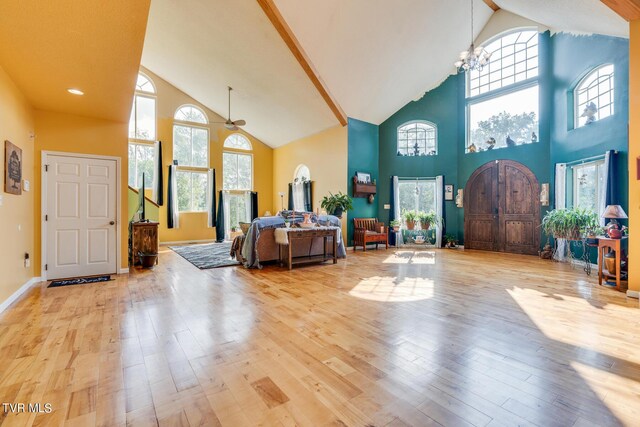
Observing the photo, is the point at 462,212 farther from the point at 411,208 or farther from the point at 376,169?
the point at 376,169

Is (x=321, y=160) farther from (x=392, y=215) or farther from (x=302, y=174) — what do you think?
(x=392, y=215)

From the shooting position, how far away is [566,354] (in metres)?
2.17

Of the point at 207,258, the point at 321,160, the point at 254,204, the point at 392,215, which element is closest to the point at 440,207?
the point at 392,215

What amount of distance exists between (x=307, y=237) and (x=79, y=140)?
401 centimetres

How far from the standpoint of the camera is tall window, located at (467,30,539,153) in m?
7.24

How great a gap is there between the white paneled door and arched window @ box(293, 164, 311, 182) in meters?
5.58

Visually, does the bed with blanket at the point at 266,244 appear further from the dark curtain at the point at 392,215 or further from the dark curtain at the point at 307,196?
the dark curtain at the point at 392,215

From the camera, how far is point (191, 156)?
9680mm

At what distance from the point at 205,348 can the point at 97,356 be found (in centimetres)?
75

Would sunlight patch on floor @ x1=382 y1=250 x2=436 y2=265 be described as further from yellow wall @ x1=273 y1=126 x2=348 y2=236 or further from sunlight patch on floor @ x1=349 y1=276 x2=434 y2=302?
yellow wall @ x1=273 y1=126 x2=348 y2=236

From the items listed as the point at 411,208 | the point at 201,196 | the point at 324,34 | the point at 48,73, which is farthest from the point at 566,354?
the point at 201,196

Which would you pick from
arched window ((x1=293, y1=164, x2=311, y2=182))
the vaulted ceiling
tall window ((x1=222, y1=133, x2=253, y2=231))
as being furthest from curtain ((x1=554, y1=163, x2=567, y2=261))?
tall window ((x1=222, y1=133, x2=253, y2=231))

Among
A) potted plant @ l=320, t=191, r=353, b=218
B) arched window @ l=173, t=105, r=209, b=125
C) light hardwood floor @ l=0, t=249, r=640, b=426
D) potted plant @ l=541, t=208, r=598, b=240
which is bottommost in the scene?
light hardwood floor @ l=0, t=249, r=640, b=426

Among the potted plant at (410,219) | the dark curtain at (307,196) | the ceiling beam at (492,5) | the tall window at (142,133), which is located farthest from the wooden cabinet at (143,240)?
the ceiling beam at (492,5)
